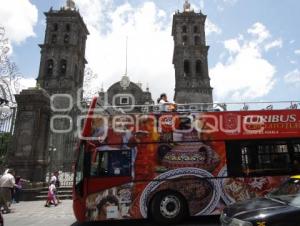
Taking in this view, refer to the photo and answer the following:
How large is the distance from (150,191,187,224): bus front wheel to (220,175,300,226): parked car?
2753mm

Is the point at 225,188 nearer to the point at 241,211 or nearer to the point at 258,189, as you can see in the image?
the point at 258,189

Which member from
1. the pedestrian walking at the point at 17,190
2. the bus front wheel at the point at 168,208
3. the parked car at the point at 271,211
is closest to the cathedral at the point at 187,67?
the pedestrian walking at the point at 17,190

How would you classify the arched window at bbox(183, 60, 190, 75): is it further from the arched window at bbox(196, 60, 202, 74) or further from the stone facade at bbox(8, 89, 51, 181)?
Result: the stone facade at bbox(8, 89, 51, 181)

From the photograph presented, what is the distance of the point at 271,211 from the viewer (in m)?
4.52

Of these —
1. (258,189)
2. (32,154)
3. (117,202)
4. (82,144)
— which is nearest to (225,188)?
(258,189)

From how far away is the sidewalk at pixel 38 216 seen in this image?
8.79 m

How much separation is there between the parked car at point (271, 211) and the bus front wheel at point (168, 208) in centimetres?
275

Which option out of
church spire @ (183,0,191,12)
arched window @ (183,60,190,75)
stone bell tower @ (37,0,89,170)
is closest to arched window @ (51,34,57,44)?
stone bell tower @ (37,0,89,170)

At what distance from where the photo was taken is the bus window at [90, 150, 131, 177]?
25.8 ft

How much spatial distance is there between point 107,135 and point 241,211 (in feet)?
14.3

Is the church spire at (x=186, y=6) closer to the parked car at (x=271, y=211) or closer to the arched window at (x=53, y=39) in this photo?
the arched window at (x=53, y=39)

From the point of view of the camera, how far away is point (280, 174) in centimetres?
801

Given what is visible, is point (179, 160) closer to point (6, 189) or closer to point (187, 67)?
point (6, 189)

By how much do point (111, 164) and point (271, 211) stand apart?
4.49 meters
